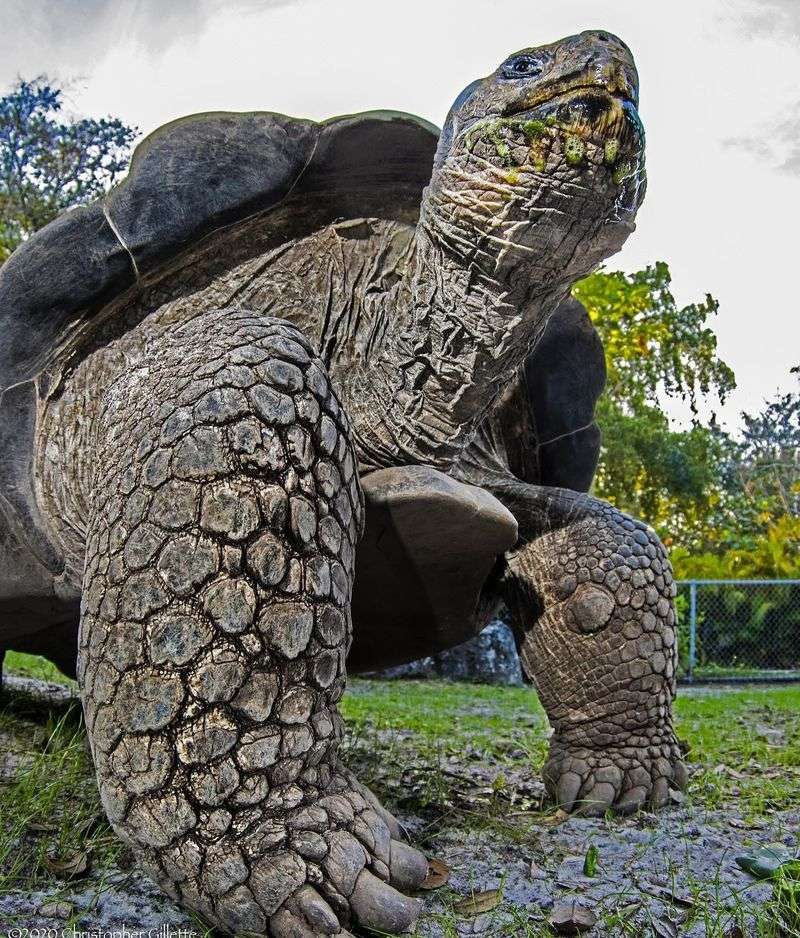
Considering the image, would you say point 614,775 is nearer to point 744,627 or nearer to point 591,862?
point 591,862

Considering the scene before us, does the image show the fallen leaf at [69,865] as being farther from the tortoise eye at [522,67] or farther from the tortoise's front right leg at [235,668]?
the tortoise eye at [522,67]

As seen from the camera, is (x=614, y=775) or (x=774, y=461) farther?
(x=774, y=461)

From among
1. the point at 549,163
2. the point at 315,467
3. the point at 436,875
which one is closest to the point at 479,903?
the point at 436,875

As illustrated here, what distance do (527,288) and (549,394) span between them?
1400mm

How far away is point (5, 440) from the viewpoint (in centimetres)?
275

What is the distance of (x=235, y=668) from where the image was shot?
65.0 inches

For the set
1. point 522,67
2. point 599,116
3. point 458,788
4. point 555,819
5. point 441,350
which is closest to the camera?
point 599,116

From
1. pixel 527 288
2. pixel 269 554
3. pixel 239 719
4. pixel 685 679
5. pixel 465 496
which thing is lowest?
pixel 685 679

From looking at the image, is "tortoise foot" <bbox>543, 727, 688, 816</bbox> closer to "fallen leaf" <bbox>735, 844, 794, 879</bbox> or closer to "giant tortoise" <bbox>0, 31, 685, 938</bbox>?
"giant tortoise" <bbox>0, 31, 685, 938</bbox>

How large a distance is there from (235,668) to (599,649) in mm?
1610

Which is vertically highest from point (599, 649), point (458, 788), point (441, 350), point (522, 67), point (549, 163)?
point (522, 67)

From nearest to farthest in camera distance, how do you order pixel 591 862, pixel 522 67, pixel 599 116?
pixel 599 116
pixel 522 67
pixel 591 862

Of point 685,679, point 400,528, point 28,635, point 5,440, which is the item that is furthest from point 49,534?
point 685,679

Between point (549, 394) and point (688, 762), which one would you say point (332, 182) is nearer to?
point (549, 394)
